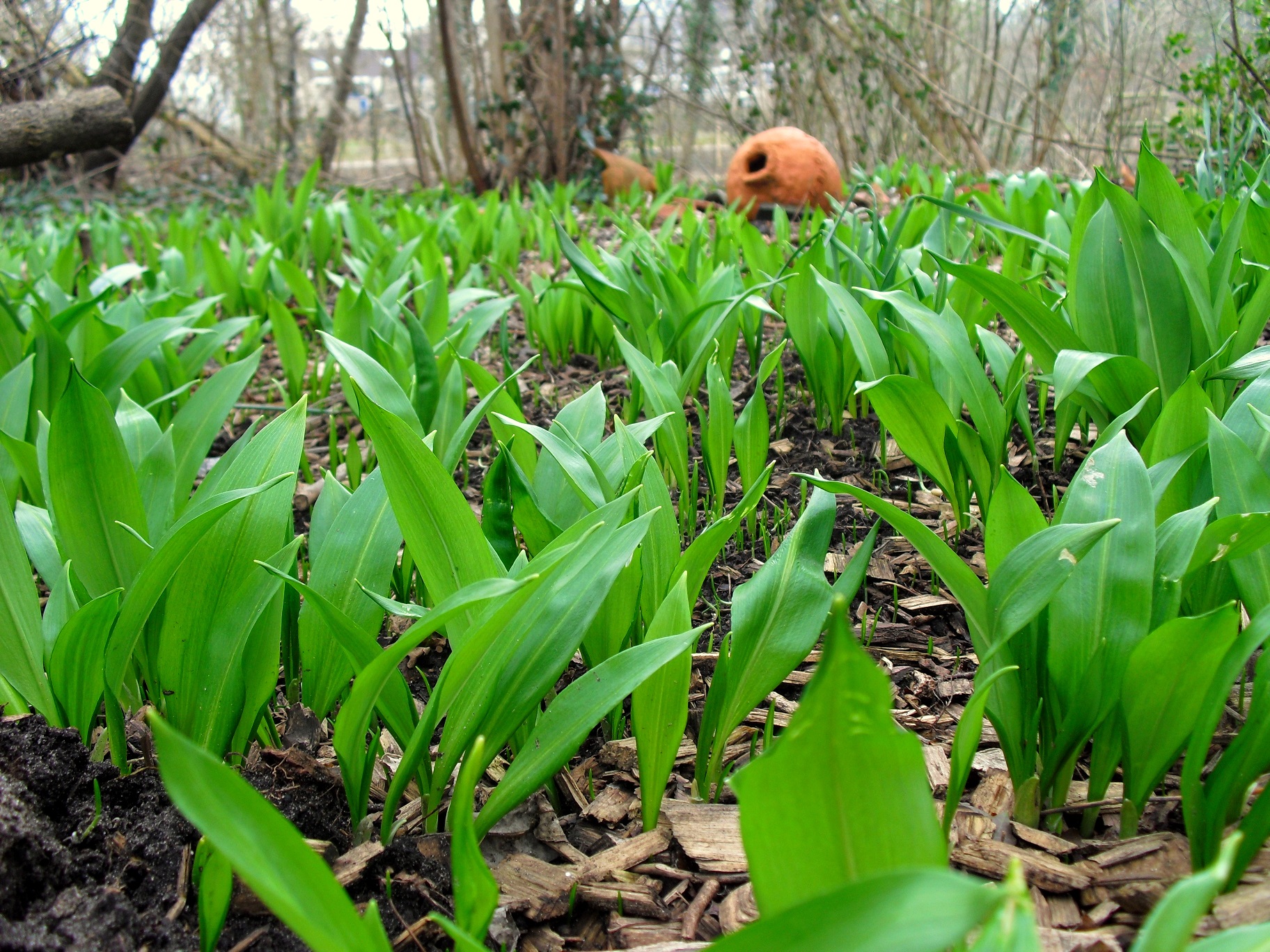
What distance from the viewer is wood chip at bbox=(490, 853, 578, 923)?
0.98 metres

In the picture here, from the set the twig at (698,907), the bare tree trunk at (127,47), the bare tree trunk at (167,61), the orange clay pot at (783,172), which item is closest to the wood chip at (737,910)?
the twig at (698,907)

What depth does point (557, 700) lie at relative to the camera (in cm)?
99

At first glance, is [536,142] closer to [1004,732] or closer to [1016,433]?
[1016,433]

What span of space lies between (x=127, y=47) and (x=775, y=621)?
32.2ft

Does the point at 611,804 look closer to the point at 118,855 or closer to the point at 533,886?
the point at 533,886

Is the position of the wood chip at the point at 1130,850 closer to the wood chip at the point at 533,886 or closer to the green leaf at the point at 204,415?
the wood chip at the point at 533,886

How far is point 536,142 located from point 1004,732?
24.0 feet

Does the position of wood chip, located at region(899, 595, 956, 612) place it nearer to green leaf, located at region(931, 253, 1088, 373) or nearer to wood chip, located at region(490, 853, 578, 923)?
green leaf, located at region(931, 253, 1088, 373)

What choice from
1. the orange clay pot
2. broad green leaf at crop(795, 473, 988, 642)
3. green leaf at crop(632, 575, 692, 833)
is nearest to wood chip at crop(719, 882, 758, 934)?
green leaf at crop(632, 575, 692, 833)

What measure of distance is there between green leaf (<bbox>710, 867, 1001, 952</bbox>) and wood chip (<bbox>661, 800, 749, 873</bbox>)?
0.45 m

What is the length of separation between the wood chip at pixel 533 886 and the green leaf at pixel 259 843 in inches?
13.2

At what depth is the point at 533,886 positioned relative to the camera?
101cm

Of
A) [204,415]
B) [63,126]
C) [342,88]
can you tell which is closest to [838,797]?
[204,415]

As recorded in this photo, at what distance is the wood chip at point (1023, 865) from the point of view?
95 centimetres
